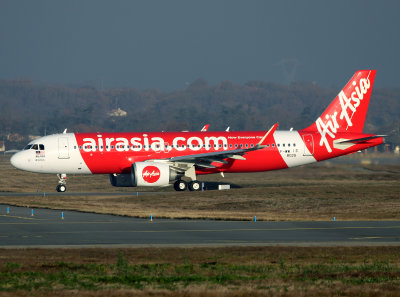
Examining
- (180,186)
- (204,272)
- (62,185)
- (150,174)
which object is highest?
(62,185)

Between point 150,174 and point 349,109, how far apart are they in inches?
606

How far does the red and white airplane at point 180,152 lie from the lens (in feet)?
162

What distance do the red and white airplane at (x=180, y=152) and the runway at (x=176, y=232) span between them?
13275 mm

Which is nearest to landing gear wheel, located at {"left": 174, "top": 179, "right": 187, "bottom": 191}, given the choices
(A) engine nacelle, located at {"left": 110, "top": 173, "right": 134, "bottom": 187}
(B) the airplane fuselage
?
(B) the airplane fuselage

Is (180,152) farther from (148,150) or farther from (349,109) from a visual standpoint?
(349,109)

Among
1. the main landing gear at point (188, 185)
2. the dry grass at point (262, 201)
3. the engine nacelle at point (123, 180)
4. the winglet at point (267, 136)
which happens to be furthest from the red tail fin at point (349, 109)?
the engine nacelle at point (123, 180)

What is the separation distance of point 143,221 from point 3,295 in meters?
17.8

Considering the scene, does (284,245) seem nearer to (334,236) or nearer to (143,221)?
(334,236)

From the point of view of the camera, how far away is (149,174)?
47156 millimetres

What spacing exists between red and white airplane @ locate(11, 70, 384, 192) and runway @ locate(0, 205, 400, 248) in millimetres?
13275

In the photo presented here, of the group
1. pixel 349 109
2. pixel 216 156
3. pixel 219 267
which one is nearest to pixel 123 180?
pixel 216 156

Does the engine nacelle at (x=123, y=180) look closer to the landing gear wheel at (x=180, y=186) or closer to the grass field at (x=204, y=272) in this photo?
the landing gear wheel at (x=180, y=186)

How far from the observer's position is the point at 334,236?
28453mm

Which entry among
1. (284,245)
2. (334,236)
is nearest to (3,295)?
(284,245)
